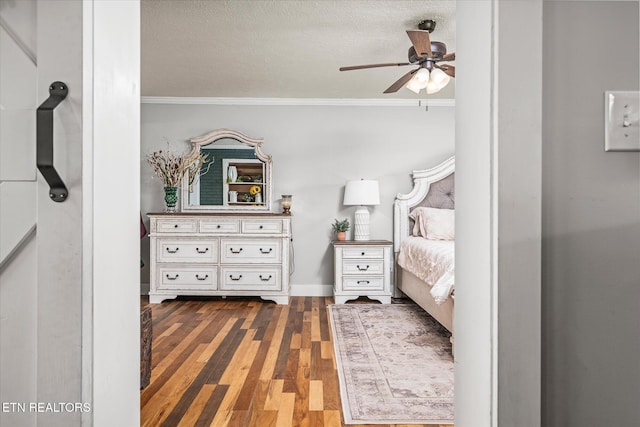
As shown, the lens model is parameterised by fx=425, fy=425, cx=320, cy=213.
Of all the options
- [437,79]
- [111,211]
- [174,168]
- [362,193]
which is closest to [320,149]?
[362,193]

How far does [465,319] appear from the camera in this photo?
945 mm

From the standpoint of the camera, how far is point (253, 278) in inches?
189

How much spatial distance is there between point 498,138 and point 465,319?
0.40 m

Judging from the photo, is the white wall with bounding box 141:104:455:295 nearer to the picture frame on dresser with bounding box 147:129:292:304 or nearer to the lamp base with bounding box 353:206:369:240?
the lamp base with bounding box 353:206:369:240

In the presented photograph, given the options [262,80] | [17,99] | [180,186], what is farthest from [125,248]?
[180,186]

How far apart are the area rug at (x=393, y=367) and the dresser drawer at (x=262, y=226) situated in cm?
111

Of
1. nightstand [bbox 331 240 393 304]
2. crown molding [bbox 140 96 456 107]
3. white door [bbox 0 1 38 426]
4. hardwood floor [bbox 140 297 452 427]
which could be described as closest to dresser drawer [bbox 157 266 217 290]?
hardwood floor [bbox 140 297 452 427]

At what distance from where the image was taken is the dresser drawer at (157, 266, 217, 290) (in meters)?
4.80

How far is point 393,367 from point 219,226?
2.73 meters

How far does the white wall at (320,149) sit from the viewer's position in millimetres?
5297

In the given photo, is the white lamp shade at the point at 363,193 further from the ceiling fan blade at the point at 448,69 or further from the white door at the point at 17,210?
the white door at the point at 17,210

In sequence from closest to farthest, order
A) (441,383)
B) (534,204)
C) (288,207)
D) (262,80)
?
(534,204) < (441,383) < (262,80) < (288,207)

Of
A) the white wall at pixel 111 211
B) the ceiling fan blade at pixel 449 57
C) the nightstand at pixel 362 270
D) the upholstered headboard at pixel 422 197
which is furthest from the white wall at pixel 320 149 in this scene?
the white wall at pixel 111 211

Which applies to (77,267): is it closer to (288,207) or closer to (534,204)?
(534,204)
